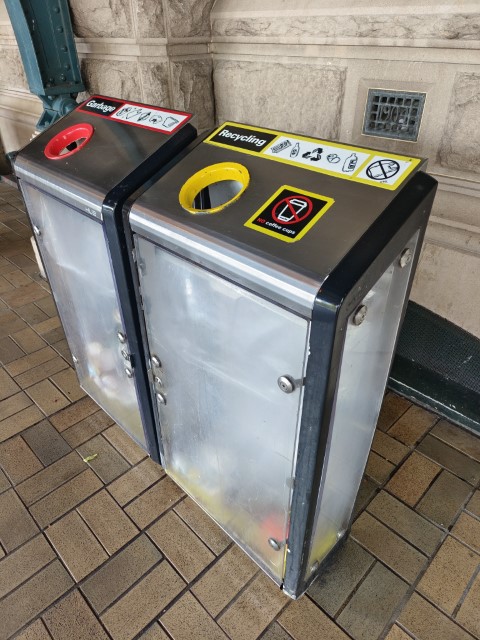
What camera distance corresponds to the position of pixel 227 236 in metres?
1.12

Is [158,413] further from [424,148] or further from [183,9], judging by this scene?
[183,9]

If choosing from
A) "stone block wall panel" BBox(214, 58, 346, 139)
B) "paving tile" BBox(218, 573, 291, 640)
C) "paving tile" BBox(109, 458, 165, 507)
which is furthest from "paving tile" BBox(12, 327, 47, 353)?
"paving tile" BBox(218, 573, 291, 640)

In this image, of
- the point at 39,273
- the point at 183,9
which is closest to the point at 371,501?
the point at 183,9

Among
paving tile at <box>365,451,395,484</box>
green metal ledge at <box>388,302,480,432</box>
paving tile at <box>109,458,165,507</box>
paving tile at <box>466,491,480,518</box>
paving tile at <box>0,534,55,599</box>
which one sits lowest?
paving tile at <box>365,451,395,484</box>

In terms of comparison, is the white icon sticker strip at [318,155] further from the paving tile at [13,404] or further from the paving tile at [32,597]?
the paving tile at [13,404]

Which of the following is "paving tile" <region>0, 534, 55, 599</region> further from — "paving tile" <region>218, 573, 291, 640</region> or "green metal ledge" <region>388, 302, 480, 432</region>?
"green metal ledge" <region>388, 302, 480, 432</region>

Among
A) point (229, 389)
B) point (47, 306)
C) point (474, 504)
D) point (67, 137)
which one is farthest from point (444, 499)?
point (47, 306)

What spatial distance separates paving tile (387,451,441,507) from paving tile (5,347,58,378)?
6.68ft

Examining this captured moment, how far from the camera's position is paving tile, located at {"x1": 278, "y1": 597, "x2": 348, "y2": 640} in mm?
1576

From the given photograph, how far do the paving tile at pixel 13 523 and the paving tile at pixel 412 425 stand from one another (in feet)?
5.52

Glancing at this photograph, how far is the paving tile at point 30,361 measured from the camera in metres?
2.72

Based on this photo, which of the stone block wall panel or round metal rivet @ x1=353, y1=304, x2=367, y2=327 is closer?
round metal rivet @ x1=353, y1=304, x2=367, y2=327

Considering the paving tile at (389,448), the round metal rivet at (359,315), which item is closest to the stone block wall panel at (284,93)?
the round metal rivet at (359,315)

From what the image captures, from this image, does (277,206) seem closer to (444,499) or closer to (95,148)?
(95,148)
